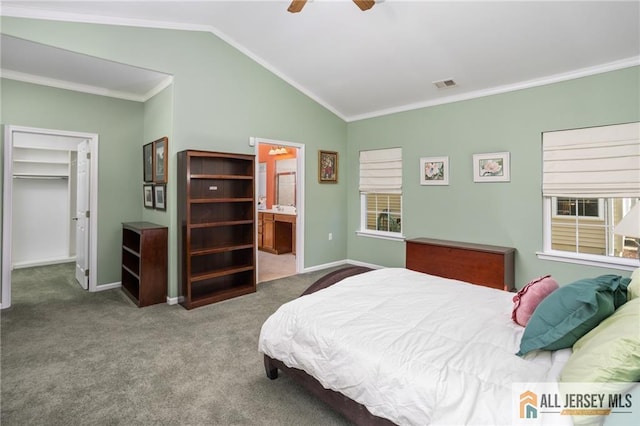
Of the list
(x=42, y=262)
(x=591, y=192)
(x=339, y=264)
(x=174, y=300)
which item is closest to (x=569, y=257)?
(x=591, y=192)

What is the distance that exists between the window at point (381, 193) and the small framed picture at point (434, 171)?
1.32 feet

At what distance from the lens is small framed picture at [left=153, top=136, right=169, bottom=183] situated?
12.9 feet

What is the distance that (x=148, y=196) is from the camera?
14.8ft

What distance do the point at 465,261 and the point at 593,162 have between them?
1.71 m

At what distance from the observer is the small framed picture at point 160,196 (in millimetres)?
4055

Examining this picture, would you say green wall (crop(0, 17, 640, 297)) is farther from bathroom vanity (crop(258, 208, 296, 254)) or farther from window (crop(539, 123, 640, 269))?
bathroom vanity (crop(258, 208, 296, 254))

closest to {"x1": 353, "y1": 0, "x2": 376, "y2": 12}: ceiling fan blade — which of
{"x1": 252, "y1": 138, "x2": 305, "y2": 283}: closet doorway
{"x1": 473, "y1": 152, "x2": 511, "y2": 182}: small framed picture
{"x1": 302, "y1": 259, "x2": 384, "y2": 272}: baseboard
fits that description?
{"x1": 473, "y1": 152, "x2": 511, "y2": 182}: small framed picture

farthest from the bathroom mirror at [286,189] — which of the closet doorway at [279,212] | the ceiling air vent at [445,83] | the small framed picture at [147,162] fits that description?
the ceiling air vent at [445,83]

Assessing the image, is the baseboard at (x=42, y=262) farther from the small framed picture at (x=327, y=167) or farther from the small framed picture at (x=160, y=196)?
the small framed picture at (x=327, y=167)

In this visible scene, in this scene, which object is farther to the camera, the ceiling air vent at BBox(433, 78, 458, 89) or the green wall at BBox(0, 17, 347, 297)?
the ceiling air vent at BBox(433, 78, 458, 89)

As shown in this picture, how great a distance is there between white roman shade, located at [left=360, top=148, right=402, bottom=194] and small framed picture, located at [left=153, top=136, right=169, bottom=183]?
3179 mm

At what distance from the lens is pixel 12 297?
13.1 ft

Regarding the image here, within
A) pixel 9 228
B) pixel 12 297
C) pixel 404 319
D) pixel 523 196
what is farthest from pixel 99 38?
pixel 523 196

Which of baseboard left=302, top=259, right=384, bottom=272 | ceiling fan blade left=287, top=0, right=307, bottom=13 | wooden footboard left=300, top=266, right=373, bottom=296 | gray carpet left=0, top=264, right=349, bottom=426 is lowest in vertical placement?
gray carpet left=0, top=264, right=349, bottom=426
